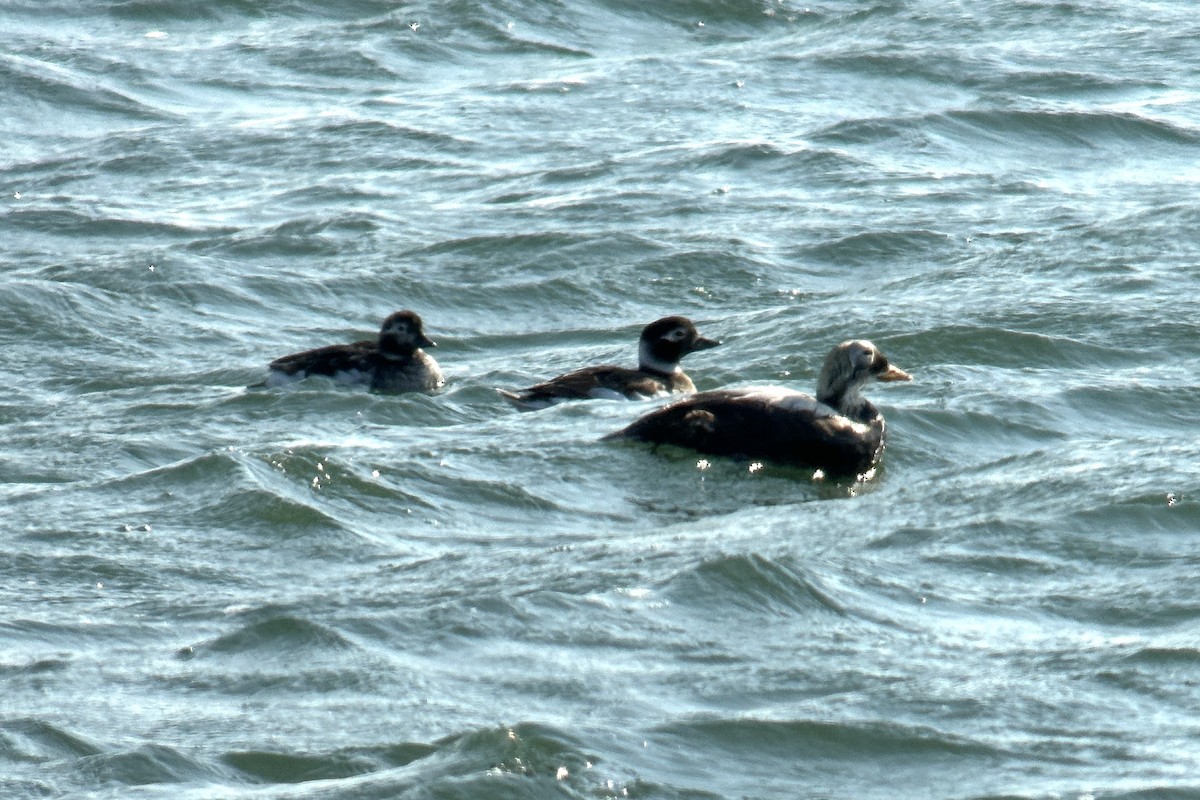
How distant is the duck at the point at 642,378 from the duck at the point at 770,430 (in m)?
0.98

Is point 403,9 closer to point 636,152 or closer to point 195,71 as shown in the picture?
point 195,71

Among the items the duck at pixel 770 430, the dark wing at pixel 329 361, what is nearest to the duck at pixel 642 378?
the dark wing at pixel 329 361

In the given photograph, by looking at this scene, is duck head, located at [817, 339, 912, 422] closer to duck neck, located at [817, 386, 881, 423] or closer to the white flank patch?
duck neck, located at [817, 386, 881, 423]

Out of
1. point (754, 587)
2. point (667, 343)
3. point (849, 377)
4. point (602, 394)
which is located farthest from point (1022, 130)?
point (754, 587)

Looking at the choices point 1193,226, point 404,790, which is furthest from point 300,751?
point 1193,226

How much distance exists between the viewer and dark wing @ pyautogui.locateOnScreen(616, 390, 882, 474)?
1127 cm

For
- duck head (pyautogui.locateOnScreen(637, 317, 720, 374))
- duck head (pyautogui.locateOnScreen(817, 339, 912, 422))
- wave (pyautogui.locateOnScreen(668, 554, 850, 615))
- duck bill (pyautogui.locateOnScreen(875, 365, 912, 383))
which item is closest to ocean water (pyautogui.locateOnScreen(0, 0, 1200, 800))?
wave (pyautogui.locateOnScreen(668, 554, 850, 615))

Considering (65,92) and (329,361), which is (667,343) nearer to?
(329,361)

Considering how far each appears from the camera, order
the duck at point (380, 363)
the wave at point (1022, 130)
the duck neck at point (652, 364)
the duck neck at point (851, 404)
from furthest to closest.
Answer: the wave at point (1022, 130) → the duck neck at point (652, 364) → the duck at point (380, 363) → the duck neck at point (851, 404)

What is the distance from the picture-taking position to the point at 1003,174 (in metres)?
18.7

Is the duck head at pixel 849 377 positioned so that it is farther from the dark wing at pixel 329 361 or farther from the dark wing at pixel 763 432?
the dark wing at pixel 329 361

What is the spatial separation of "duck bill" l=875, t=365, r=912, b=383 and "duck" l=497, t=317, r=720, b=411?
1.36m

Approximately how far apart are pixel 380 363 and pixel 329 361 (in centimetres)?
29

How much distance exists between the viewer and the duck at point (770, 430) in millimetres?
11273
